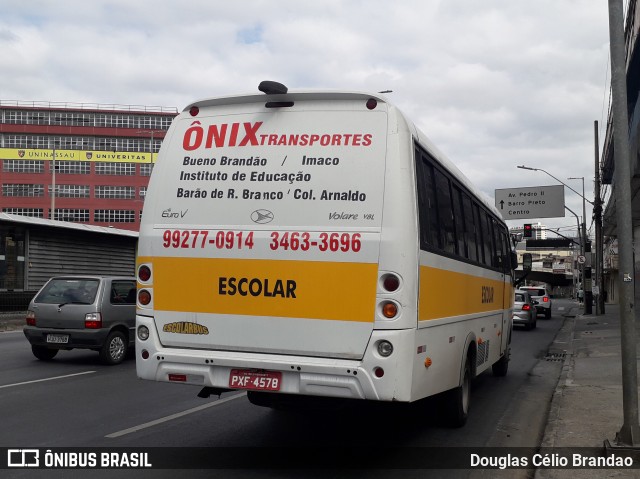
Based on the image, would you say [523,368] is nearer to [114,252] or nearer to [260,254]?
[260,254]

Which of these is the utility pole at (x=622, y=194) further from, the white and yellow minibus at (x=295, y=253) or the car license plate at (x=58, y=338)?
the car license plate at (x=58, y=338)

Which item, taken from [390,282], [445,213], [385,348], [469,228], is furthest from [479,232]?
[385,348]

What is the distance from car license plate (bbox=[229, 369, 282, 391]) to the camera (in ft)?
17.6

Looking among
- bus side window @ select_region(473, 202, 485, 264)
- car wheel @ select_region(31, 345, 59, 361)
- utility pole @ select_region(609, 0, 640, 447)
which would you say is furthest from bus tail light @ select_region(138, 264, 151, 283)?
car wheel @ select_region(31, 345, 59, 361)

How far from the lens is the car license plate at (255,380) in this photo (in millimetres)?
5367

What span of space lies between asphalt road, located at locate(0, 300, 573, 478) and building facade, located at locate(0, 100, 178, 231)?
81.8 metres

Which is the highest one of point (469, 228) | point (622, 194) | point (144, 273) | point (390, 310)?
point (622, 194)

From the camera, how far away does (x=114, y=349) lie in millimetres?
12055

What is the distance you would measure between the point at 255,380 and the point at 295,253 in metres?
1.12

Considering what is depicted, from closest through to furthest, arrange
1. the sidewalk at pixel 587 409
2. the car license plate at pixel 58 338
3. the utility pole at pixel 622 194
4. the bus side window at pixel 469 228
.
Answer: the sidewalk at pixel 587 409, the utility pole at pixel 622 194, the bus side window at pixel 469 228, the car license plate at pixel 58 338

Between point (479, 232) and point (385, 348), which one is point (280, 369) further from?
point (479, 232)

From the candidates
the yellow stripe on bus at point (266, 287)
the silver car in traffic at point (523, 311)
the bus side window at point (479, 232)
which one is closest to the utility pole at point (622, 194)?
the bus side window at point (479, 232)

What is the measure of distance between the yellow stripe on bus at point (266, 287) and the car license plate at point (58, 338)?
6.67 m

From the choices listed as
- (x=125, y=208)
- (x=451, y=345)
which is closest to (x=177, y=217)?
(x=451, y=345)
